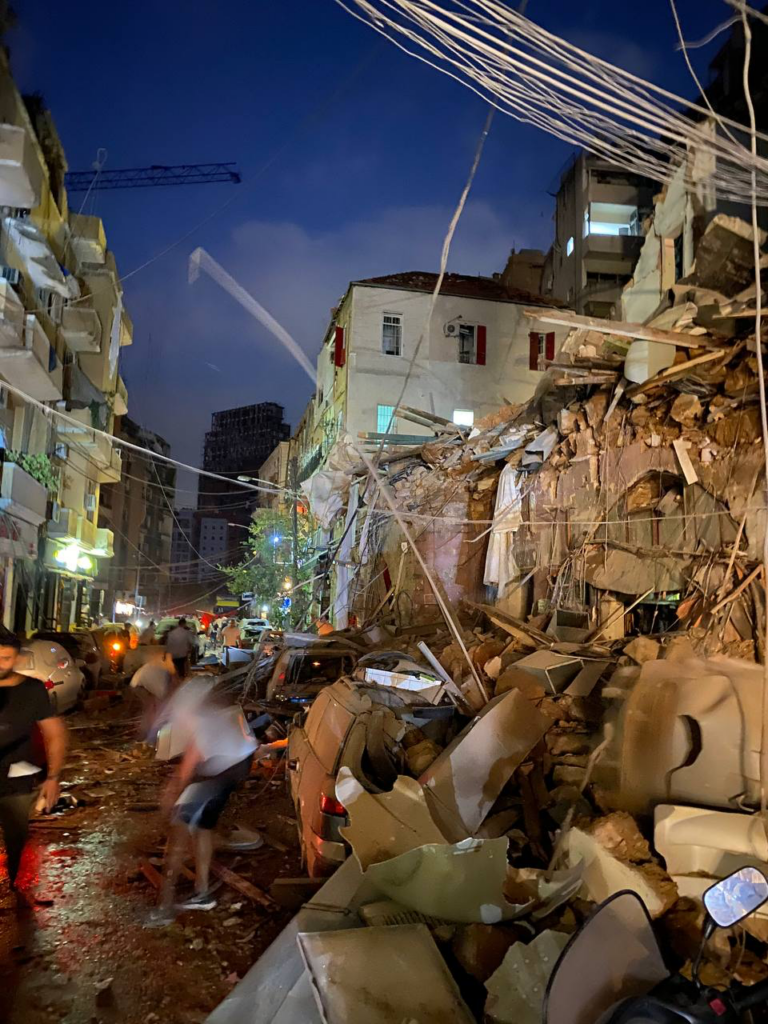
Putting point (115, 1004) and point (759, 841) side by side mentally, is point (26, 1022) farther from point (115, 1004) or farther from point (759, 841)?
point (759, 841)

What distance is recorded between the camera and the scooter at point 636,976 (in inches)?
85.2

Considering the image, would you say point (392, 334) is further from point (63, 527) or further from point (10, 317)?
point (10, 317)

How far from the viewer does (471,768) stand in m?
4.79

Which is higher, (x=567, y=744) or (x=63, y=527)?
(x=63, y=527)

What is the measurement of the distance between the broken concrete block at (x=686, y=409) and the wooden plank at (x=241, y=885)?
5991 mm

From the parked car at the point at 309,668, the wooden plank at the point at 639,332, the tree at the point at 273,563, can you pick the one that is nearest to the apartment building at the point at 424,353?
the tree at the point at 273,563

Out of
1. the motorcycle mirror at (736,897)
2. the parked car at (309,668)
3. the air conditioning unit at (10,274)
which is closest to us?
the motorcycle mirror at (736,897)

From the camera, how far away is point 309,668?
452 inches

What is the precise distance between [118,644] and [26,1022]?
18.5m

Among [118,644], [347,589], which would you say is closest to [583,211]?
[347,589]

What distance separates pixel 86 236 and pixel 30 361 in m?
11.3

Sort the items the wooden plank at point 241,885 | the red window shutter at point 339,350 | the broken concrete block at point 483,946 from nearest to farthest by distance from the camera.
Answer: the broken concrete block at point 483,946 < the wooden plank at point 241,885 < the red window shutter at point 339,350

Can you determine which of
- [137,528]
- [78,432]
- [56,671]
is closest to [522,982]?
[56,671]

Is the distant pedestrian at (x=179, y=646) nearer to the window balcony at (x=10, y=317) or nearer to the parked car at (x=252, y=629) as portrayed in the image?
the window balcony at (x=10, y=317)
